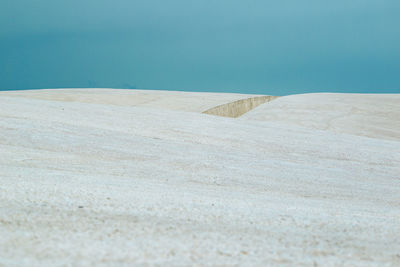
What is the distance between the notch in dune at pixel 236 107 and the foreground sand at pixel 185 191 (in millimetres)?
11296

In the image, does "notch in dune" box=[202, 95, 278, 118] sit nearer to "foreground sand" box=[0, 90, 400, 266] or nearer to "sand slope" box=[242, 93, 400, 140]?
"sand slope" box=[242, 93, 400, 140]

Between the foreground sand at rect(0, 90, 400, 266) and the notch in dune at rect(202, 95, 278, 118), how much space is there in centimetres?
1130

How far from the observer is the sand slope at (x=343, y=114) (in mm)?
15281

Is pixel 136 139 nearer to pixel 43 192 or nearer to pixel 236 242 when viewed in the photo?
pixel 43 192

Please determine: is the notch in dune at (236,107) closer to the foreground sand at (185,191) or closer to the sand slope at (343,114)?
the sand slope at (343,114)

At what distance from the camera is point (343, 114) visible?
17.7 meters

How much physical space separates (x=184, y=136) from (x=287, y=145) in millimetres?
2233

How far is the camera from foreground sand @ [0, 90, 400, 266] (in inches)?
104

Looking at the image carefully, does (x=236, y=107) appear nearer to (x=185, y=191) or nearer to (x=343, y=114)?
(x=343, y=114)

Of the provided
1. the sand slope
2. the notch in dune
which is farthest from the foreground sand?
the notch in dune

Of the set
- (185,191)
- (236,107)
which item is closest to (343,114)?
(236,107)

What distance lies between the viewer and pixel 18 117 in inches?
338

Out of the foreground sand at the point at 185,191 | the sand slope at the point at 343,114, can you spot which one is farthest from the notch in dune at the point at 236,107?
the foreground sand at the point at 185,191

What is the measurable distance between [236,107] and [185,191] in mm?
21255
